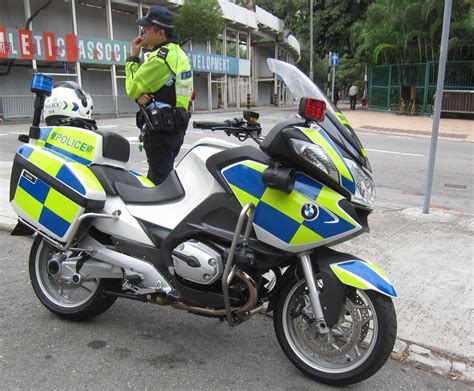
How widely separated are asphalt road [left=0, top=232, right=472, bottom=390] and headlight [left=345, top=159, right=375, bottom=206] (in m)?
1.03

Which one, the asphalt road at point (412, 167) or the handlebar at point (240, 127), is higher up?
the handlebar at point (240, 127)

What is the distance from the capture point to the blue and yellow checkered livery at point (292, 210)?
2.38 metres

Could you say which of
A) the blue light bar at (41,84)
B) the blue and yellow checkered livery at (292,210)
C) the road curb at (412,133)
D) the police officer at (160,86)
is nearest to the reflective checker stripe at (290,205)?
the blue and yellow checkered livery at (292,210)


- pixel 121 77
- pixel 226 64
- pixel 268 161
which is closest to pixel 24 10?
pixel 121 77

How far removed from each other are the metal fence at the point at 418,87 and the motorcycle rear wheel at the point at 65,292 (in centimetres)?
2047

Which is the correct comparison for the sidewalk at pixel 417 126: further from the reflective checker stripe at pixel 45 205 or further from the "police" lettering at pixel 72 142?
the reflective checker stripe at pixel 45 205

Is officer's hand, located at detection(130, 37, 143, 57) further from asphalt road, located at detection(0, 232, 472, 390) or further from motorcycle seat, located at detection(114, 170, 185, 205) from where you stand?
asphalt road, located at detection(0, 232, 472, 390)

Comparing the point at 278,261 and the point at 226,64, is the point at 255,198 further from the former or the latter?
the point at 226,64

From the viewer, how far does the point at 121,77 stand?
27.5 meters

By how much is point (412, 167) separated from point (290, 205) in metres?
7.80

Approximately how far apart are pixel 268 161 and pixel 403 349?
151 cm

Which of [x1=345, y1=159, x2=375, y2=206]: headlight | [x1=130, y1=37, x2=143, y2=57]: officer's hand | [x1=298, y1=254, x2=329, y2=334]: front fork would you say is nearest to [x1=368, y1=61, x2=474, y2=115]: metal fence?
Answer: [x1=130, y1=37, x2=143, y2=57]: officer's hand

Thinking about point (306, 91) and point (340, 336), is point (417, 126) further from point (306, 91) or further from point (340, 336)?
point (340, 336)

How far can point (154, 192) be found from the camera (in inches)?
114
